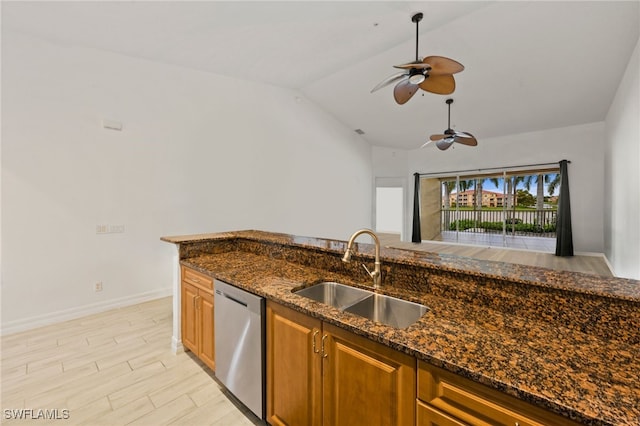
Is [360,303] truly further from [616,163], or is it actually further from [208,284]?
[616,163]

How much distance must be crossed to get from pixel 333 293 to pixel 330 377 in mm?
590

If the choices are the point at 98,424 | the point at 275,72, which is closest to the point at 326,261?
the point at 98,424

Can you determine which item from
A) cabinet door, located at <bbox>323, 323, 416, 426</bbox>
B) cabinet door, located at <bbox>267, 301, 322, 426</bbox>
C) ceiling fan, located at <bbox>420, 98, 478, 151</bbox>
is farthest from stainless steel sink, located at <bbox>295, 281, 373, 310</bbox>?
ceiling fan, located at <bbox>420, 98, 478, 151</bbox>

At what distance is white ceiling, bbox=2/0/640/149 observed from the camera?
9.40 ft

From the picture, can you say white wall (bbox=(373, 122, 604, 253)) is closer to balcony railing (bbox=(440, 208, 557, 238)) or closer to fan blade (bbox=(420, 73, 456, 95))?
balcony railing (bbox=(440, 208, 557, 238))

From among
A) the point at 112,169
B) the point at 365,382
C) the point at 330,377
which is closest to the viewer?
the point at 365,382

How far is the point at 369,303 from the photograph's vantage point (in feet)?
5.21

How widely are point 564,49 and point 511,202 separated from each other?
466cm

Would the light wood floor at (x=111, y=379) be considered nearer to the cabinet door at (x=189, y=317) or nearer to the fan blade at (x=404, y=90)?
the cabinet door at (x=189, y=317)

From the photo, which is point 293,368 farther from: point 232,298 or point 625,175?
point 625,175

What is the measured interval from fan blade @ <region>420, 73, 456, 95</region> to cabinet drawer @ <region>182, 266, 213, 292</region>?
10.2ft

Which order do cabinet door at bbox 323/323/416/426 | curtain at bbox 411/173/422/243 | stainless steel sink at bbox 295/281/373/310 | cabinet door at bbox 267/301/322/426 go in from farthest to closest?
curtain at bbox 411/173/422/243 → stainless steel sink at bbox 295/281/373/310 → cabinet door at bbox 267/301/322/426 → cabinet door at bbox 323/323/416/426

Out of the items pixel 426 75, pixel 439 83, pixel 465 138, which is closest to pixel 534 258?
pixel 465 138

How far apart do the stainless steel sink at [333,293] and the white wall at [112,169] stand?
9.86 ft
